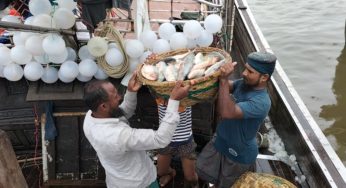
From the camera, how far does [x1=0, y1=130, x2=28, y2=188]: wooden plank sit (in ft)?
7.23

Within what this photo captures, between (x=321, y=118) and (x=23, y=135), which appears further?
(x=321, y=118)

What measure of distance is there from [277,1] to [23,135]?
10941mm

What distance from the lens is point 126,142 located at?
2.58 meters

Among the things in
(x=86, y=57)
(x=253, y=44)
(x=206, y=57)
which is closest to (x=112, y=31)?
(x=86, y=57)

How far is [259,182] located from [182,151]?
2.59 feet

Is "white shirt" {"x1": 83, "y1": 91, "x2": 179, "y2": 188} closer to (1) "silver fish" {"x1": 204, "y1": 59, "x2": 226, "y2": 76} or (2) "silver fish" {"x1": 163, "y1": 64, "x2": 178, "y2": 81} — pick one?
(2) "silver fish" {"x1": 163, "y1": 64, "x2": 178, "y2": 81}

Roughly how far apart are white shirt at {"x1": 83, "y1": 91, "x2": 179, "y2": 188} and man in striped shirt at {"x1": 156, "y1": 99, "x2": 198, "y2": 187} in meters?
0.61

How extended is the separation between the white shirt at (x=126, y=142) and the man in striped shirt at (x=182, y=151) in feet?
1.99

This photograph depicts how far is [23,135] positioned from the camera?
4.44 m

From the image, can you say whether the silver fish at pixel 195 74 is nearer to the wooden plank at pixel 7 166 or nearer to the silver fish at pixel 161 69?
the silver fish at pixel 161 69

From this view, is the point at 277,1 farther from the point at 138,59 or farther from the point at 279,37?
the point at 138,59

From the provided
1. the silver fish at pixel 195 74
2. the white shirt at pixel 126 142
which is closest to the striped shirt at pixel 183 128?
the white shirt at pixel 126 142

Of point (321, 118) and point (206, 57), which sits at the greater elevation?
point (206, 57)

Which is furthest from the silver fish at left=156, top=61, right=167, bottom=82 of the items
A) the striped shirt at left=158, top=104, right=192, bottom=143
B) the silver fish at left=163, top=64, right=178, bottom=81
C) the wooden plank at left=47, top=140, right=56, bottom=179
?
the wooden plank at left=47, top=140, right=56, bottom=179
